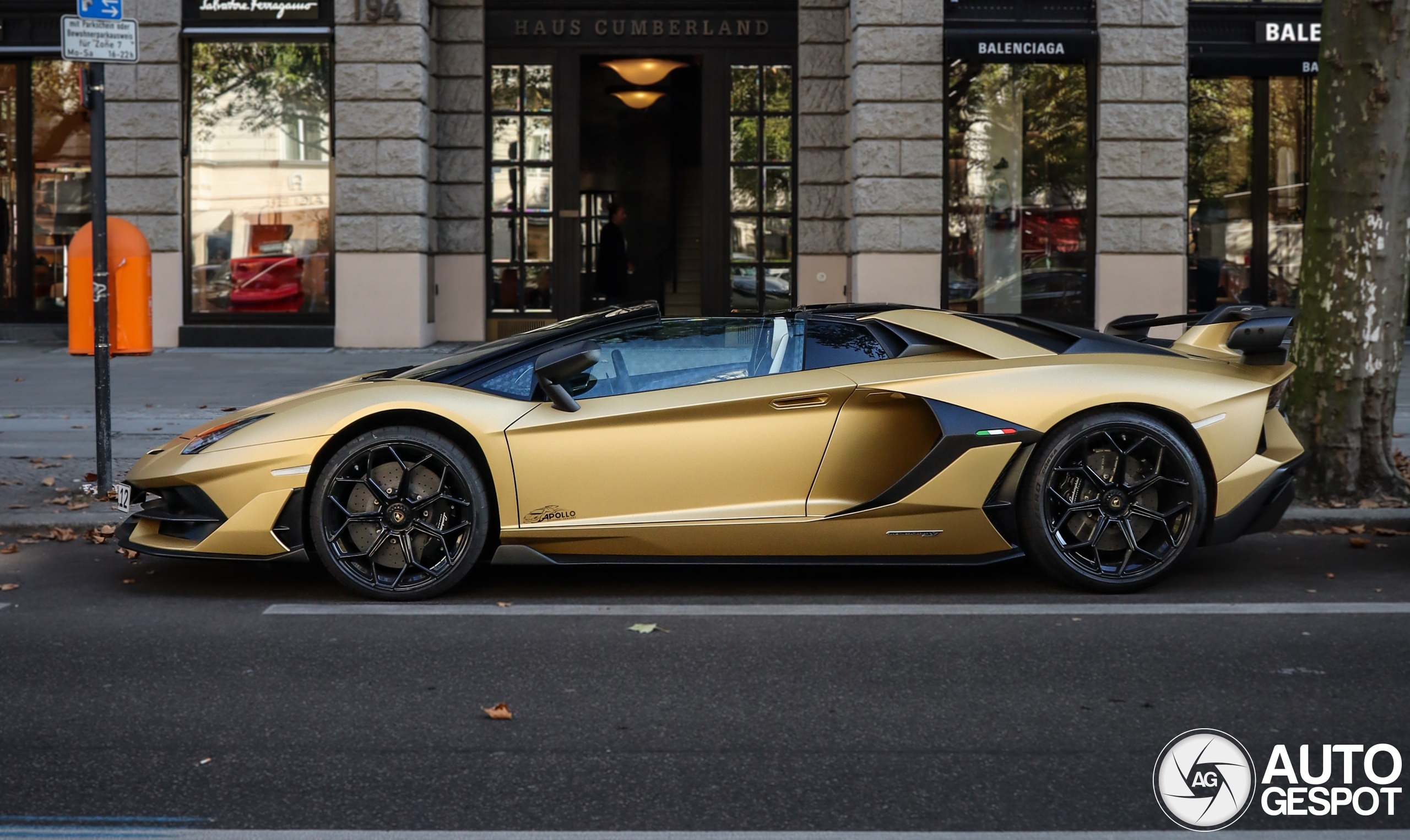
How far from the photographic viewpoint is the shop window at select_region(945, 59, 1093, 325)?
54.2 ft

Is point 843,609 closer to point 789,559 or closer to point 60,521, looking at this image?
point 789,559

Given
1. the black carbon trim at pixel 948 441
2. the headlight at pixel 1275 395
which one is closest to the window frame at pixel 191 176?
the black carbon trim at pixel 948 441

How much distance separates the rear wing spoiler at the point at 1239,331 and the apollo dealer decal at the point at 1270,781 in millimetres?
2579

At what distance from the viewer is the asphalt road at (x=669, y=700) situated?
3.53 metres

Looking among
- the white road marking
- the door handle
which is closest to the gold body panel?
the door handle

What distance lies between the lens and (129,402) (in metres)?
11.6

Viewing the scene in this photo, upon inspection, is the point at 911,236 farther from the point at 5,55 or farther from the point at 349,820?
the point at 349,820

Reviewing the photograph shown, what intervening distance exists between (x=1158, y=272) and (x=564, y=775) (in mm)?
Answer: 13991

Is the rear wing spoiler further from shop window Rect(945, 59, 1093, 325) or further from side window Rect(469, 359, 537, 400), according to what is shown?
shop window Rect(945, 59, 1093, 325)

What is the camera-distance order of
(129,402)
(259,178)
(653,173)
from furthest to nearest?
(653,173) → (259,178) → (129,402)

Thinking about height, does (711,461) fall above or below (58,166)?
below

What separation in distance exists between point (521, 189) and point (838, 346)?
1199 centimetres

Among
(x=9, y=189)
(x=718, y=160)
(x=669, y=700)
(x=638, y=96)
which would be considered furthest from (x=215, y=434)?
(x=638, y=96)

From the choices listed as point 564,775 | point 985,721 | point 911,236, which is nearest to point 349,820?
point 564,775
